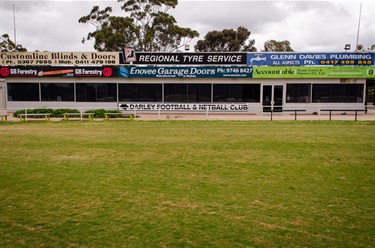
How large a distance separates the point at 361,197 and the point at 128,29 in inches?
1740

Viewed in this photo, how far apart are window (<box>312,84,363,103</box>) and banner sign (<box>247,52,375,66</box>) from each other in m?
1.81

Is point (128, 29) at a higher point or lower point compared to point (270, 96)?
higher

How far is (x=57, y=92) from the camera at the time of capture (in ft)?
90.7

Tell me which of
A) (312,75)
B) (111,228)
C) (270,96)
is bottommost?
(111,228)

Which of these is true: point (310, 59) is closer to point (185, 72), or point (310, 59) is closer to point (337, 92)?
point (337, 92)

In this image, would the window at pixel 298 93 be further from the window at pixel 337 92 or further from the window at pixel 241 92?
the window at pixel 241 92

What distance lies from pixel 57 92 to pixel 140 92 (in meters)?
7.16

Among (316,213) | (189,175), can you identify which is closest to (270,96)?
(189,175)

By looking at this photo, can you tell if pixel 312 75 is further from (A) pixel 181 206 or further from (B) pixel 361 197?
(A) pixel 181 206

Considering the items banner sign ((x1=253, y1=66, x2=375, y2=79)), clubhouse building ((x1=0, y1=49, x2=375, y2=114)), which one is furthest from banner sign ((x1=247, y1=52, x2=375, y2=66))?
banner sign ((x1=253, y1=66, x2=375, y2=79))

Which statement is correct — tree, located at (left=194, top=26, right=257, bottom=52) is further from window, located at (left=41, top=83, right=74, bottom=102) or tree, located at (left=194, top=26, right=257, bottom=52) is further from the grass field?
the grass field

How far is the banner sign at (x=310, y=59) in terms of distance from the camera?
86.5ft

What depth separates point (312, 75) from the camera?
26344mm

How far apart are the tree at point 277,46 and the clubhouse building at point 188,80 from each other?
32.5m
